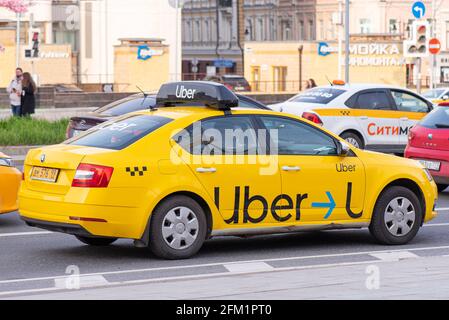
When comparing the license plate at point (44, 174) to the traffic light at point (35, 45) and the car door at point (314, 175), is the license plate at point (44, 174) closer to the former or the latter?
the car door at point (314, 175)

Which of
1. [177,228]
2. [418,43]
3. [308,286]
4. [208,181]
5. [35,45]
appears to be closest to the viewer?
[308,286]

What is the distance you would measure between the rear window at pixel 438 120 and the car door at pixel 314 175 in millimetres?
5607

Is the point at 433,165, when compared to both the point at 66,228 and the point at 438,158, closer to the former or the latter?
the point at 438,158

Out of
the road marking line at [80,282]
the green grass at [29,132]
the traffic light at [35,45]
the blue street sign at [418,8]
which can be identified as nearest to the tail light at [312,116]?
the green grass at [29,132]

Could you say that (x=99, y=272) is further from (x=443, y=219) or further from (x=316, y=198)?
(x=443, y=219)

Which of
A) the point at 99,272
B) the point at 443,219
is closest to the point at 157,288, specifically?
the point at 99,272

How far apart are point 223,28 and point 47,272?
346 ft

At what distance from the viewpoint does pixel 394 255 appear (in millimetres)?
12414

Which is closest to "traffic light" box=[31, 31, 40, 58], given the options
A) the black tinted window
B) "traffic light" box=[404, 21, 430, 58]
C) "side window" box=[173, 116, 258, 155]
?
"traffic light" box=[404, 21, 430, 58]

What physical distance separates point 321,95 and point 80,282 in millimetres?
14502

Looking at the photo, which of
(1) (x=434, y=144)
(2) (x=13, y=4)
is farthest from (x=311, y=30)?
(1) (x=434, y=144)

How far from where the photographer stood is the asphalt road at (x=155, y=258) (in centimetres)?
1092

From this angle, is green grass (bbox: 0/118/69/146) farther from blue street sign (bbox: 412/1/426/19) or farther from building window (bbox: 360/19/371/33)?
building window (bbox: 360/19/371/33)

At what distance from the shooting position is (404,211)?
42.9ft
